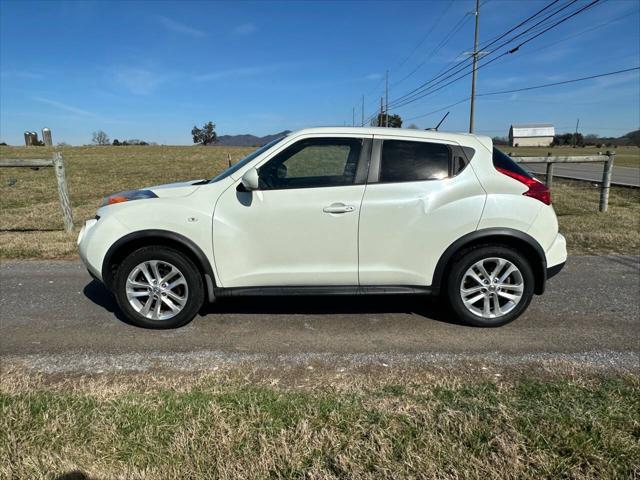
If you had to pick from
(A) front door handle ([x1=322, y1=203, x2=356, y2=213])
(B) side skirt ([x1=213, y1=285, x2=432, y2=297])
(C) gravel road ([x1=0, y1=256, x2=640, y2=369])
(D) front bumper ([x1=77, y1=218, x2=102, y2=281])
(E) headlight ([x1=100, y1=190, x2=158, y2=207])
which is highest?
(E) headlight ([x1=100, y1=190, x2=158, y2=207])

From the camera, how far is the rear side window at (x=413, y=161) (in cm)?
375

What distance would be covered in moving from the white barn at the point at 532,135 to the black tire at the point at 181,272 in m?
113

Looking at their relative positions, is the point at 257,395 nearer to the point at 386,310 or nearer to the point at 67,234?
the point at 386,310

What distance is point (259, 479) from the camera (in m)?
2.02

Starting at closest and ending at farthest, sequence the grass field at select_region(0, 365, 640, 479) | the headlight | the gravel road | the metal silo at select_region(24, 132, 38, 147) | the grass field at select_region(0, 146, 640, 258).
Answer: the grass field at select_region(0, 365, 640, 479) < the gravel road < the headlight < the grass field at select_region(0, 146, 640, 258) < the metal silo at select_region(24, 132, 38, 147)

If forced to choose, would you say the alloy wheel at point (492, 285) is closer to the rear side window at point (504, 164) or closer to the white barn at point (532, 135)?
the rear side window at point (504, 164)

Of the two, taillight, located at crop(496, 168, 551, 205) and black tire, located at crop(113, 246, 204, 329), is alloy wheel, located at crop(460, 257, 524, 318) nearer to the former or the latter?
taillight, located at crop(496, 168, 551, 205)

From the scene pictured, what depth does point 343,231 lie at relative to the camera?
3693 mm

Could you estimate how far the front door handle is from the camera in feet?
12.0

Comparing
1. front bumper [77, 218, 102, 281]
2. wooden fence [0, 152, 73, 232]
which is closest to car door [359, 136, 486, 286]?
front bumper [77, 218, 102, 281]

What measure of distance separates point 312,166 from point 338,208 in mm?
524

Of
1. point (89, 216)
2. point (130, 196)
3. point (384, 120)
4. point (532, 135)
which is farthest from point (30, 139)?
point (532, 135)

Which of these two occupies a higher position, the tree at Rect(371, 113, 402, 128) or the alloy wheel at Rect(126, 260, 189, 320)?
the tree at Rect(371, 113, 402, 128)

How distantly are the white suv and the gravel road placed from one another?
0.93ft
